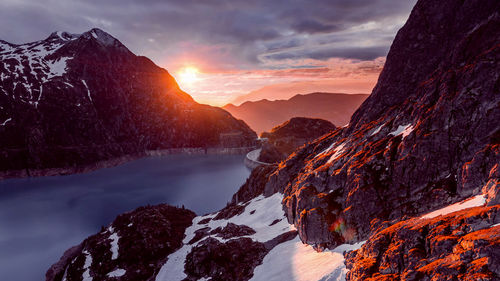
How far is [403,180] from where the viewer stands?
2527 centimetres

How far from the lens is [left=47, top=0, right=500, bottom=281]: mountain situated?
54.3ft

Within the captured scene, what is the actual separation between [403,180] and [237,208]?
41503 millimetres

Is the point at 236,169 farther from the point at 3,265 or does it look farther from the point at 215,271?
the point at 215,271

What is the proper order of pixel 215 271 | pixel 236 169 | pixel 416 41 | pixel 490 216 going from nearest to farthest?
pixel 490 216
pixel 215 271
pixel 416 41
pixel 236 169

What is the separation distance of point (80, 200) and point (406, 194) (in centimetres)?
13593

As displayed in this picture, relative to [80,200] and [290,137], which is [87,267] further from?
[290,137]

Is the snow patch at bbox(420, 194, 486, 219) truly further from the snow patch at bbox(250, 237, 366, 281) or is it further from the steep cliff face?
the snow patch at bbox(250, 237, 366, 281)

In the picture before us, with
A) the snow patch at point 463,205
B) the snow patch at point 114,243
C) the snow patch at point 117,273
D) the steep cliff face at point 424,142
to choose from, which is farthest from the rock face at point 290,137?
the snow patch at point 463,205

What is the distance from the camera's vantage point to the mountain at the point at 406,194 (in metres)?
16.6

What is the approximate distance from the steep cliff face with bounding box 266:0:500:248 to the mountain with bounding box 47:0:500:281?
0.36ft

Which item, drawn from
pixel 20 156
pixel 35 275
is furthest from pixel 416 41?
pixel 20 156

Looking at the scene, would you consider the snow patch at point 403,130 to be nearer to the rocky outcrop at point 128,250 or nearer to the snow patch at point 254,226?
the snow patch at point 254,226

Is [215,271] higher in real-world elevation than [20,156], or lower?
lower

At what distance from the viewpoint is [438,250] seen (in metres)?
15.6
